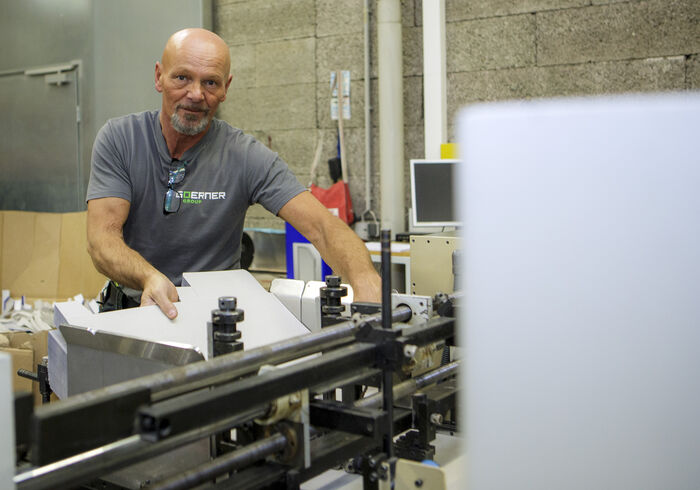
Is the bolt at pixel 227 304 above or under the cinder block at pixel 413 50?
under

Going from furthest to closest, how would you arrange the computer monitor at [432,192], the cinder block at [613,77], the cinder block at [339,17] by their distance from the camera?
the cinder block at [339,17], the cinder block at [613,77], the computer monitor at [432,192]

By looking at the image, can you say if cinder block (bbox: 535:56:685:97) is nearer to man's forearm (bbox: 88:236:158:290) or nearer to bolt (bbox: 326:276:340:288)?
man's forearm (bbox: 88:236:158:290)

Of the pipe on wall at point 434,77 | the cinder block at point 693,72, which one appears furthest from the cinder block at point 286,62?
the cinder block at point 693,72

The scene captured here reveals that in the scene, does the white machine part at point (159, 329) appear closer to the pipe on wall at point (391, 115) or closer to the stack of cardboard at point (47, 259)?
the pipe on wall at point (391, 115)

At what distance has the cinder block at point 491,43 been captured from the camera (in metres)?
3.50

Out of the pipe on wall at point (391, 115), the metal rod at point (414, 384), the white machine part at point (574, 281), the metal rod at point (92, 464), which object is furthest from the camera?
the pipe on wall at point (391, 115)

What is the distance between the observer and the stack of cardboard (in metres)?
3.81

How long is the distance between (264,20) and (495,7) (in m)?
1.39

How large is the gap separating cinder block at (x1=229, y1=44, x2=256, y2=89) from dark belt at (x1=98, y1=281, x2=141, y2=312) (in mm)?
2661

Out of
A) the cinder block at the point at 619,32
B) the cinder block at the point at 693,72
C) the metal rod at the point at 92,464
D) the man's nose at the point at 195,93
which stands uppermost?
the cinder block at the point at 619,32

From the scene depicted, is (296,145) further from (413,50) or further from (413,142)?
(413,50)

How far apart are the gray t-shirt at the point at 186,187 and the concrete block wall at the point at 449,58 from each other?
1845 millimetres

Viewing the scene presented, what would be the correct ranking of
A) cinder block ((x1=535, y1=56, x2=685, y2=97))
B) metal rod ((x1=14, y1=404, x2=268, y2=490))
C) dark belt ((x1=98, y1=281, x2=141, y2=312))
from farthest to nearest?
cinder block ((x1=535, y1=56, x2=685, y2=97)), dark belt ((x1=98, y1=281, x2=141, y2=312)), metal rod ((x1=14, y1=404, x2=268, y2=490))

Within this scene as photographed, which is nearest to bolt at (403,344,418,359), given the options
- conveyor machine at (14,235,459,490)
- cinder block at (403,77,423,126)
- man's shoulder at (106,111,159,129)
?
conveyor machine at (14,235,459,490)
